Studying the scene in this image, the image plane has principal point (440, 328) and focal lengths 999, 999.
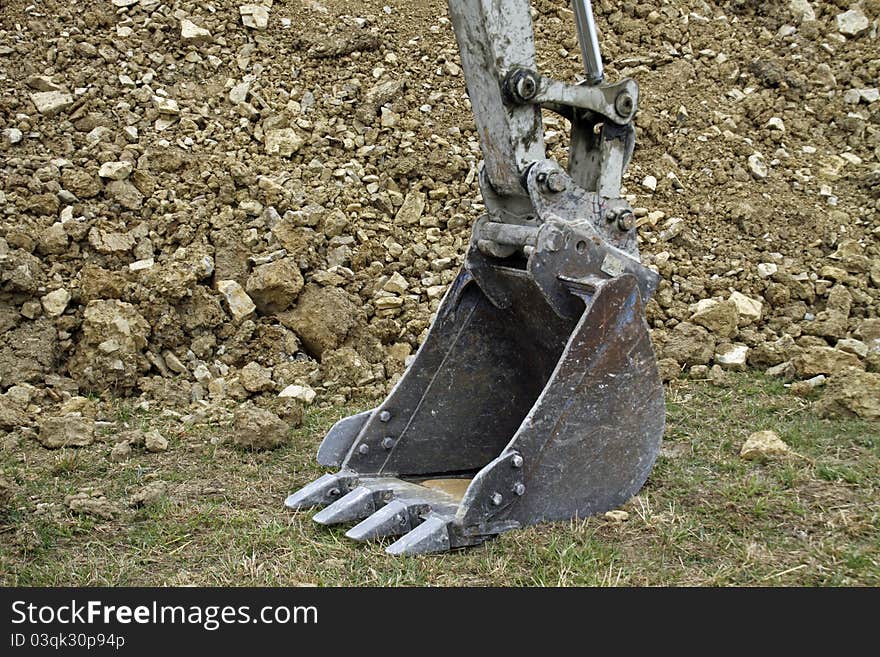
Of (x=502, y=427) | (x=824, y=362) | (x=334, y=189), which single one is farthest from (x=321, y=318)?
(x=824, y=362)

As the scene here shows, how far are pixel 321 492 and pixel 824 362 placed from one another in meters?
2.91

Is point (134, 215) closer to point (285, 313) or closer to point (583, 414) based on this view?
point (285, 313)

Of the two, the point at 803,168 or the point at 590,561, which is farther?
the point at 803,168

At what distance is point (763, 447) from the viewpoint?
4.06 metres

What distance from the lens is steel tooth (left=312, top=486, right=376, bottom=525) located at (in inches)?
138

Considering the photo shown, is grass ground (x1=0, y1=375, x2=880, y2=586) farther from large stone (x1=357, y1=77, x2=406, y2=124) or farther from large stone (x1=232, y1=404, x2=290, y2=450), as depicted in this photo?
large stone (x1=357, y1=77, x2=406, y2=124)

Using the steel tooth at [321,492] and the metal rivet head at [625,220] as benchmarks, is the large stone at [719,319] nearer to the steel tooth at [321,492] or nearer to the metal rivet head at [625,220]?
the metal rivet head at [625,220]

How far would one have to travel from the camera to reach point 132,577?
3.21 metres

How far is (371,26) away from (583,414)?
439 centimetres

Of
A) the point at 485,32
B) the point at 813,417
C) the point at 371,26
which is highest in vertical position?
the point at 485,32

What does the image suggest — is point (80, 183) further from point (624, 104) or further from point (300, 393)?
point (624, 104)

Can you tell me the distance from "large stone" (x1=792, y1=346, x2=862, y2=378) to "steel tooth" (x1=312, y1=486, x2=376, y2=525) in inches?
109

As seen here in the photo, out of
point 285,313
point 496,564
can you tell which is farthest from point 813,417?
point 285,313

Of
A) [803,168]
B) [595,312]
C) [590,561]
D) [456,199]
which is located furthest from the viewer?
[803,168]
